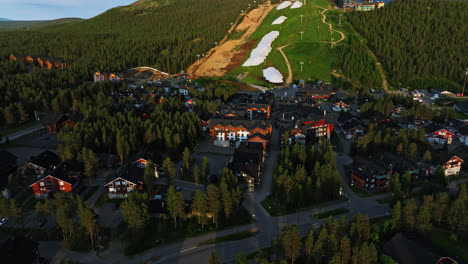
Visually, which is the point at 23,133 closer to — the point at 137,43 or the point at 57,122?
the point at 57,122

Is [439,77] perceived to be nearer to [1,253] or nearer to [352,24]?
[352,24]

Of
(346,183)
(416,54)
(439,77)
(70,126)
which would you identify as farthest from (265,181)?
(416,54)

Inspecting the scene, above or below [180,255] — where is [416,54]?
above

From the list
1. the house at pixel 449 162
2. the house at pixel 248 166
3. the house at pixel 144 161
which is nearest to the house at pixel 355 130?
the house at pixel 449 162

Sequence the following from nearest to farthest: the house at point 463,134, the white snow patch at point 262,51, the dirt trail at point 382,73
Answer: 1. the house at point 463,134
2. the dirt trail at point 382,73
3. the white snow patch at point 262,51

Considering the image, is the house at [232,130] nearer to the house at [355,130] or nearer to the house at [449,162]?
the house at [355,130]

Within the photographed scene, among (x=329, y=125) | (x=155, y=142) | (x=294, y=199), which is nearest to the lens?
(x=294, y=199)

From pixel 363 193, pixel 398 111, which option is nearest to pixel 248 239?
pixel 363 193
